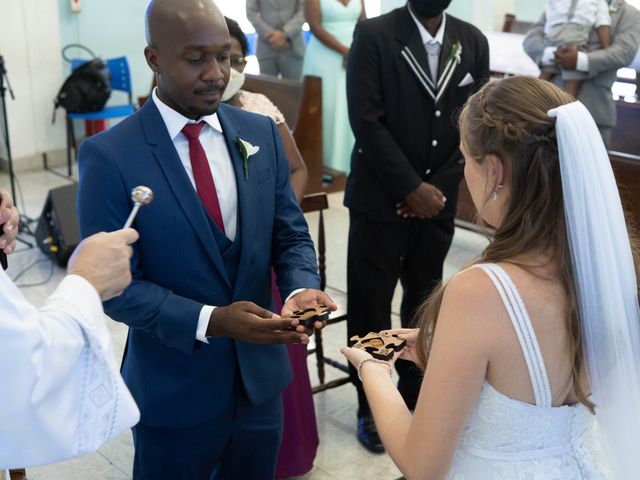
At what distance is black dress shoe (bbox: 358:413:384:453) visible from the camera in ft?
11.5

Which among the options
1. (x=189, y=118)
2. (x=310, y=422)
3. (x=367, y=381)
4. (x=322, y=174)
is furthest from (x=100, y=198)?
(x=322, y=174)

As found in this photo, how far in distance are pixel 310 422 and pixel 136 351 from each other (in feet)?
4.10

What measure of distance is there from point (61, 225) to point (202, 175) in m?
3.49

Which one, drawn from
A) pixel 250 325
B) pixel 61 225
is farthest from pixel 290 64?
pixel 250 325

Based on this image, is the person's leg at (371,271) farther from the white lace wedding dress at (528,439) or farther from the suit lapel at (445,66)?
the white lace wedding dress at (528,439)

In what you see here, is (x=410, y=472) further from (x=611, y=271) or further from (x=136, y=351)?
(x=136, y=351)

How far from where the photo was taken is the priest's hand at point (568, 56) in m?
5.09

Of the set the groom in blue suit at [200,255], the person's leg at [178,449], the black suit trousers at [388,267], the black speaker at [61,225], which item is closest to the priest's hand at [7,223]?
the groom in blue suit at [200,255]

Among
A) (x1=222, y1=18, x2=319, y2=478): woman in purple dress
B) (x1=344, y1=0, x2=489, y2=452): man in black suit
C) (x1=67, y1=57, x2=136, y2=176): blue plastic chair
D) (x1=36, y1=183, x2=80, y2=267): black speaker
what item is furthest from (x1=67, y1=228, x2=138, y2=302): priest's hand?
(x1=67, y1=57, x2=136, y2=176): blue plastic chair

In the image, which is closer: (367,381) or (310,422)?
(367,381)

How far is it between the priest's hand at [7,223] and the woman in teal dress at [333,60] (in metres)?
4.88

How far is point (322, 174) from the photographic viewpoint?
22.7ft

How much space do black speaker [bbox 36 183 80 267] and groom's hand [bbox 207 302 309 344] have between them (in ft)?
11.4

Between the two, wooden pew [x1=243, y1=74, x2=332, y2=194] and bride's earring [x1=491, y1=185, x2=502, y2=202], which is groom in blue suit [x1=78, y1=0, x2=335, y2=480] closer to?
bride's earring [x1=491, y1=185, x2=502, y2=202]
